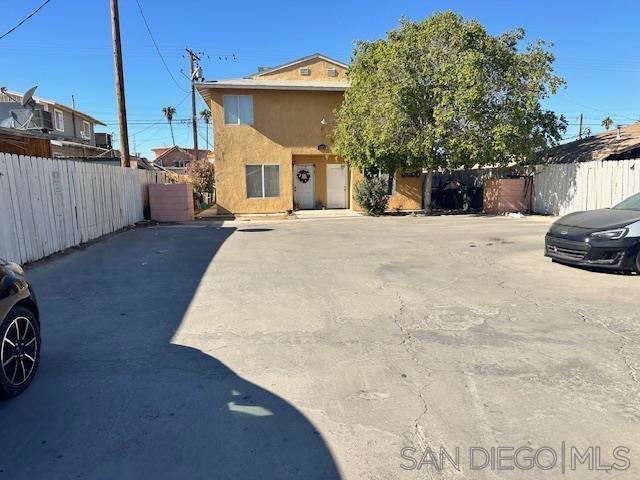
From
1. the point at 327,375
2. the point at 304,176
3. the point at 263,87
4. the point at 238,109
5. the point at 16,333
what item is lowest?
the point at 327,375

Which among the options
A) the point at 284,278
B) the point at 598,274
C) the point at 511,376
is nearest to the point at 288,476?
the point at 511,376

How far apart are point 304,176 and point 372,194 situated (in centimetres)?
452

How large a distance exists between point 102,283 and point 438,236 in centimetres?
902

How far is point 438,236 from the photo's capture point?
13.2 m

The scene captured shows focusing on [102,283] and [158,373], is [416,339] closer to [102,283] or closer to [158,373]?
[158,373]

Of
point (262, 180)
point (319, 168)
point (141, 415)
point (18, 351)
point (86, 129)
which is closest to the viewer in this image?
point (141, 415)

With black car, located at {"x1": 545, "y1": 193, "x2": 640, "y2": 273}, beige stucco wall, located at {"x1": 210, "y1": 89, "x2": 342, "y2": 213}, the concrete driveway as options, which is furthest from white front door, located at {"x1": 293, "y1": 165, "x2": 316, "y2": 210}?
black car, located at {"x1": 545, "y1": 193, "x2": 640, "y2": 273}

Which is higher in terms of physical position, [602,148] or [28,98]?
[28,98]

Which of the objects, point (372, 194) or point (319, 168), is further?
point (319, 168)

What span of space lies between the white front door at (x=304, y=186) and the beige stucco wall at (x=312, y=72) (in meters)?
4.41

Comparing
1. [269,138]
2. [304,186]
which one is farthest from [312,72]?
[304,186]

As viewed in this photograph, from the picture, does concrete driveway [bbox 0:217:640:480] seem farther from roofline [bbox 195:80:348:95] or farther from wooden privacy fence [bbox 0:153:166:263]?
roofline [bbox 195:80:348:95]

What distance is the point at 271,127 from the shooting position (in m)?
22.0

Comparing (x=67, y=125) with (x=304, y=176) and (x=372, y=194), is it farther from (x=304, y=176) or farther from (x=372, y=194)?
(x=372, y=194)
